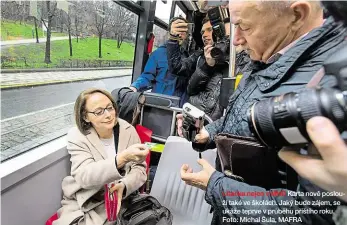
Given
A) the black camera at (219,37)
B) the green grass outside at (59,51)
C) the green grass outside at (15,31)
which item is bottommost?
the green grass outside at (59,51)

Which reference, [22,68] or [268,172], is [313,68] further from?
[22,68]

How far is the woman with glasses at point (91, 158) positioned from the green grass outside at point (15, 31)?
0.36 m

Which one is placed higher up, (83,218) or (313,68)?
(313,68)

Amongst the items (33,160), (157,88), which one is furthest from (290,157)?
(157,88)

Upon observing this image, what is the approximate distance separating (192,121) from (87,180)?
55 centimetres

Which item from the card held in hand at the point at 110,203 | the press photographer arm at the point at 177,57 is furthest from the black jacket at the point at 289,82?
the press photographer arm at the point at 177,57

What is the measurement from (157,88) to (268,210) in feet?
5.52

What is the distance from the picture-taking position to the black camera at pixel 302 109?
0.32 metres

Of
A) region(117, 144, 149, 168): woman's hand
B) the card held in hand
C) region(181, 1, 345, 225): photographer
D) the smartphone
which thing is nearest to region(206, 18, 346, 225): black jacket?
region(181, 1, 345, 225): photographer

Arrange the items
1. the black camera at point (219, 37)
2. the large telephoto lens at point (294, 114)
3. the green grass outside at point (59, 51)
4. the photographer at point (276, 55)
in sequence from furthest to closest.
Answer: the black camera at point (219, 37) < the green grass outside at point (59, 51) < the photographer at point (276, 55) < the large telephoto lens at point (294, 114)

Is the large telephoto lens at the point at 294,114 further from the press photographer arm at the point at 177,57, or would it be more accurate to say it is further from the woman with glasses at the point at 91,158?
the press photographer arm at the point at 177,57

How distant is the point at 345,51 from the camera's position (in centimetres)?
34

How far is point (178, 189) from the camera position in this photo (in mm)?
1262

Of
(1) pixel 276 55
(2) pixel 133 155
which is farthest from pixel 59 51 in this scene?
(1) pixel 276 55
